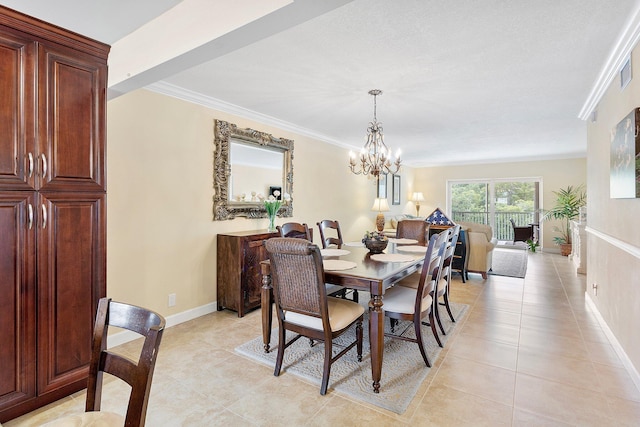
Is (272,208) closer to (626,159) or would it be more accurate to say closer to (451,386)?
(451,386)

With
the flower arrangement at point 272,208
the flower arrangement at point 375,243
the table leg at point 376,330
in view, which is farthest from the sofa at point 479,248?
the table leg at point 376,330

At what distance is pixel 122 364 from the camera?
1077mm

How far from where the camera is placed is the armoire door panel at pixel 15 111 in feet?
5.52

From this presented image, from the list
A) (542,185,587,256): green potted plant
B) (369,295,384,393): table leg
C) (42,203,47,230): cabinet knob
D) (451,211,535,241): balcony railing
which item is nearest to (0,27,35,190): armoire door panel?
(42,203,47,230): cabinet knob

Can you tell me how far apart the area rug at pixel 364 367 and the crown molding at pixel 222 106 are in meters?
2.44

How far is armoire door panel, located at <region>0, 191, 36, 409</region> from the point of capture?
1709 mm

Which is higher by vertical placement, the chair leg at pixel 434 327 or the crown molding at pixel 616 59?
the crown molding at pixel 616 59

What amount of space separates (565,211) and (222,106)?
25.1ft

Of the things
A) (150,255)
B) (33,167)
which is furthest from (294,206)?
(33,167)

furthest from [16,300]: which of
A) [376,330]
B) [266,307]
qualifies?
[376,330]

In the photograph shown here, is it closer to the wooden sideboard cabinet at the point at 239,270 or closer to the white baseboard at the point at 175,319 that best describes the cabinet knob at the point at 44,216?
the white baseboard at the point at 175,319

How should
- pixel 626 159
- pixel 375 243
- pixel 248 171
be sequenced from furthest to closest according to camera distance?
1. pixel 248 171
2. pixel 375 243
3. pixel 626 159

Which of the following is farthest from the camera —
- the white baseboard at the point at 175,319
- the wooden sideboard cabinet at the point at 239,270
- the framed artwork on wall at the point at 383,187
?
the framed artwork on wall at the point at 383,187

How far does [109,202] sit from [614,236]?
13.7 feet
